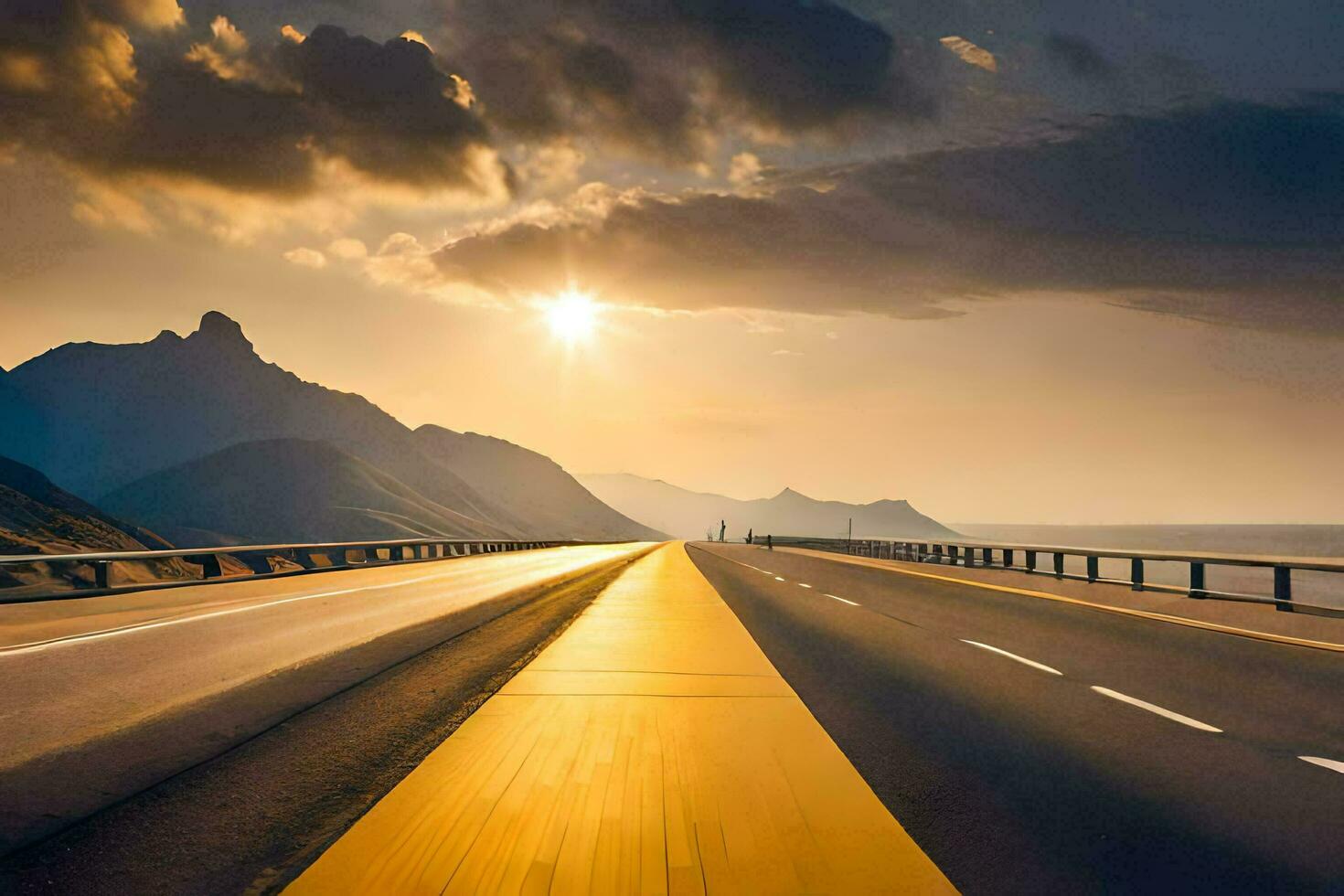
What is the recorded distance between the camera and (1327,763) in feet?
20.0

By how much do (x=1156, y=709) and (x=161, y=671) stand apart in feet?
28.6

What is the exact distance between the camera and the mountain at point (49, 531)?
120ft

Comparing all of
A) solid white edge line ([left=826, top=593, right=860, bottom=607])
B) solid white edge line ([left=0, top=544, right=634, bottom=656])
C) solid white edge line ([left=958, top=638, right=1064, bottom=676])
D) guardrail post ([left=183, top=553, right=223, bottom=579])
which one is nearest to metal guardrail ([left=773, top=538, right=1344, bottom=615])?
solid white edge line ([left=826, top=593, right=860, bottom=607])

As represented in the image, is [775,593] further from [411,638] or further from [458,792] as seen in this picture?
[458,792]

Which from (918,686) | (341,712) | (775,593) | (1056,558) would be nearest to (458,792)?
(341,712)

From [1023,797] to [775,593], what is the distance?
16.4 meters

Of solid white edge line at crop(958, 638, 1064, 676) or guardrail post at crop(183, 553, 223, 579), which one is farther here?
guardrail post at crop(183, 553, 223, 579)

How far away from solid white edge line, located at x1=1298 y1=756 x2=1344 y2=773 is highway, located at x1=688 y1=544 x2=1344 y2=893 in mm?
28

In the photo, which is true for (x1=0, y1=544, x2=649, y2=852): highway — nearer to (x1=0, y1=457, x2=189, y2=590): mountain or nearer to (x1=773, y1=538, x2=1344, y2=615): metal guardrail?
(x1=0, y1=457, x2=189, y2=590): mountain

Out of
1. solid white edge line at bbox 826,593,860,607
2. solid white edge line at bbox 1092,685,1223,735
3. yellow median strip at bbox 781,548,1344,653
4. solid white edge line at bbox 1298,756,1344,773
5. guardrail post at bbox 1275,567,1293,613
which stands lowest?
solid white edge line at bbox 1298,756,1344,773

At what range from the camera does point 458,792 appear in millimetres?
5008

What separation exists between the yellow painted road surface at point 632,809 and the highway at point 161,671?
5.53 ft

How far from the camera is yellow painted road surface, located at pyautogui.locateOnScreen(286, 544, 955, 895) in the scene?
3.85 meters

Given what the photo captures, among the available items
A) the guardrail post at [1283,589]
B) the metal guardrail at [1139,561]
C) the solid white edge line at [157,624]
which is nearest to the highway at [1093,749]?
the metal guardrail at [1139,561]
